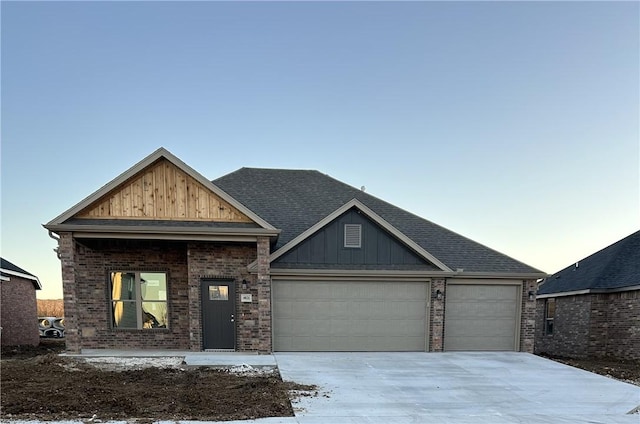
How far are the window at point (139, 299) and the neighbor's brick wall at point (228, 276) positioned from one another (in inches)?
46.3

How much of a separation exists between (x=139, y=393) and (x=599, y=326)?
15.5 meters

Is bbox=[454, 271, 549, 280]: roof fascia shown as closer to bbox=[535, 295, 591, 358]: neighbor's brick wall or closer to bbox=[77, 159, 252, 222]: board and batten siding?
bbox=[535, 295, 591, 358]: neighbor's brick wall

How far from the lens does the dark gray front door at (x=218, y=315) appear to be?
30.8ft

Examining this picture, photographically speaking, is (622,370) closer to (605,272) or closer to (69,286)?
(605,272)

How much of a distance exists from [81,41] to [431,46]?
12.6 metres

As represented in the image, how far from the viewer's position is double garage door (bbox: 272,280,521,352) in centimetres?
979

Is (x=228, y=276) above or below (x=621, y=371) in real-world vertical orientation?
above

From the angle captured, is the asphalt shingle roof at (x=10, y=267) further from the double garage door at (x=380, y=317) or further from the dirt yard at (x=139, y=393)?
the double garage door at (x=380, y=317)

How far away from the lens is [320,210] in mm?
12172

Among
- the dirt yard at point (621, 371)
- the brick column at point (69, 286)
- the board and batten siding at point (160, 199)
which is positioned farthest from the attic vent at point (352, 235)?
the brick column at point (69, 286)

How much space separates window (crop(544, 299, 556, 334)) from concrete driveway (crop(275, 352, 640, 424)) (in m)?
7.13

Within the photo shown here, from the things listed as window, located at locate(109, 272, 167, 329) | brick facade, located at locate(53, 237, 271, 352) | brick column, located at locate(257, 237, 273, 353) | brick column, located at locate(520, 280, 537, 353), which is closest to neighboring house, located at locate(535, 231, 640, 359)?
brick column, located at locate(520, 280, 537, 353)

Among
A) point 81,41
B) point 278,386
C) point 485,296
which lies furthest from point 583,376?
point 81,41

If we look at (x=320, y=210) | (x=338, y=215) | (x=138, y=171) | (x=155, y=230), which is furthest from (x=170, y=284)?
(x=320, y=210)
